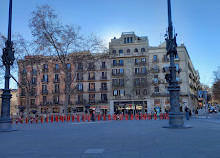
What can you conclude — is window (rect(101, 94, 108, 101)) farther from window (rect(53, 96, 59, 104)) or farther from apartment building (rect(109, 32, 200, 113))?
window (rect(53, 96, 59, 104))

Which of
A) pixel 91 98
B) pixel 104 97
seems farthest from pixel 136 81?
pixel 91 98

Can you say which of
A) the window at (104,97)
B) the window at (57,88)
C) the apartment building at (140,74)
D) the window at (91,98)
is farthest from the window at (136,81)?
the window at (57,88)

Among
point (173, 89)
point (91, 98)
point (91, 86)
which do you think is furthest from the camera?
point (91, 86)

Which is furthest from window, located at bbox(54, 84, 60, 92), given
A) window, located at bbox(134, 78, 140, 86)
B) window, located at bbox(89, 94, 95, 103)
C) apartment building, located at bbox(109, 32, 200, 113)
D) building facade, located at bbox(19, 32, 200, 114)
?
window, located at bbox(134, 78, 140, 86)

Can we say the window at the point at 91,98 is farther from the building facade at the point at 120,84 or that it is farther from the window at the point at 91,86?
the window at the point at 91,86

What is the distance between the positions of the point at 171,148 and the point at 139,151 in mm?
1037

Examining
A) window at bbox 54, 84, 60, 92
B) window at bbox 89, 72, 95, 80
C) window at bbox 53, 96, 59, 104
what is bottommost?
window at bbox 53, 96, 59, 104

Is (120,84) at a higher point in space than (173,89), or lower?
higher

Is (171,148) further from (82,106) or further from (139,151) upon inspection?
(82,106)

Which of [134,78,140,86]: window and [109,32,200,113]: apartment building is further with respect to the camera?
[109,32,200,113]: apartment building

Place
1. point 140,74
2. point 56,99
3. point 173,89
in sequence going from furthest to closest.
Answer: point 56,99
point 140,74
point 173,89

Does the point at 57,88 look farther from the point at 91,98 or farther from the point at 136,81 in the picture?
the point at 136,81

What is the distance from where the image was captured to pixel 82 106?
49.9 m

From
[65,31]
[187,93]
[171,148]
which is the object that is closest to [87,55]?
[65,31]
